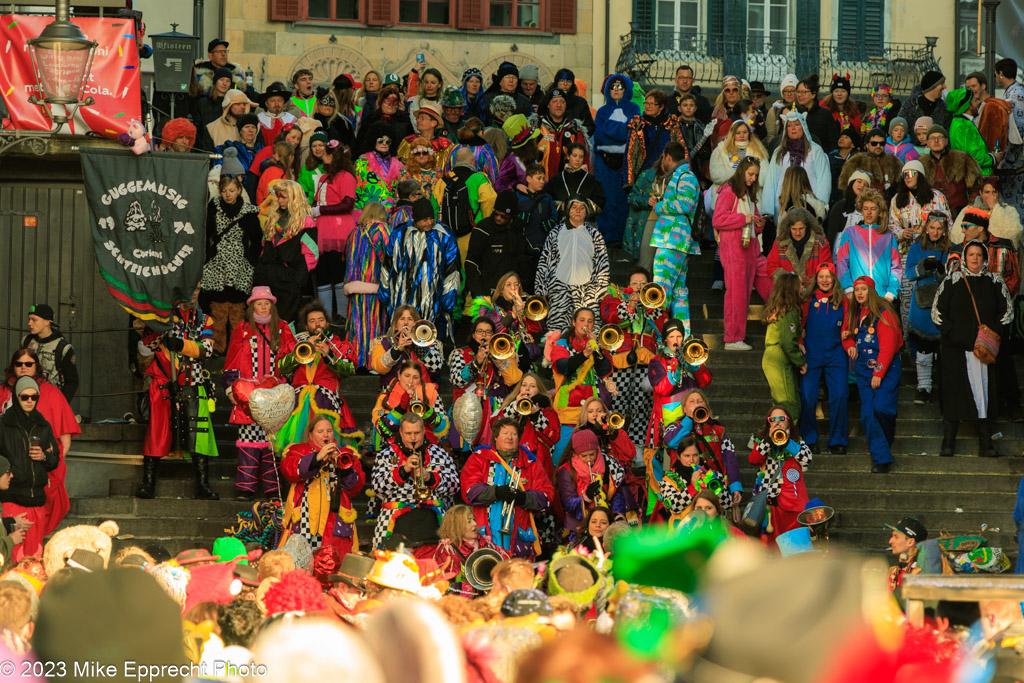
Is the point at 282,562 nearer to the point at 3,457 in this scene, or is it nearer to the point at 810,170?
the point at 3,457

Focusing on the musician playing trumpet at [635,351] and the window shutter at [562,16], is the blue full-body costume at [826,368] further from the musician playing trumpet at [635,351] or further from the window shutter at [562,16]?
the window shutter at [562,16]

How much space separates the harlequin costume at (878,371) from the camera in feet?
42.4

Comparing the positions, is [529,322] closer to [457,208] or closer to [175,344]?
[457,208]

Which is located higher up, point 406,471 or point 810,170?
point 810,170

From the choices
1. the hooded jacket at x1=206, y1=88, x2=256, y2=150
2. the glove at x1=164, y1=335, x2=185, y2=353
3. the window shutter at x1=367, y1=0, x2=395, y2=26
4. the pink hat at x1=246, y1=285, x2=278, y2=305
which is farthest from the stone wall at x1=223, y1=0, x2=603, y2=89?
the glove at x1=164, y1=335, x2=185, y2=353

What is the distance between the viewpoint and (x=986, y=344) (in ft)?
43.1

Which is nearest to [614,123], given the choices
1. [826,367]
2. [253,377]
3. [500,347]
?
[826,367]

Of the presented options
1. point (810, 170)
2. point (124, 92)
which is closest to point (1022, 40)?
point (810, 170)

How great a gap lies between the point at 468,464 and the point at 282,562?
281 centimetres

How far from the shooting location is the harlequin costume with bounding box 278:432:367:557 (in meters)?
11.1

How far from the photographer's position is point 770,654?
308 centimetres

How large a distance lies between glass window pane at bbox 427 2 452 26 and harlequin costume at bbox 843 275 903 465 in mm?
9909

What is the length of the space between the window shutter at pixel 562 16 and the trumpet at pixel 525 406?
10584mm

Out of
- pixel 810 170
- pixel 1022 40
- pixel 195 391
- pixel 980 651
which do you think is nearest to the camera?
pixel 980 651
